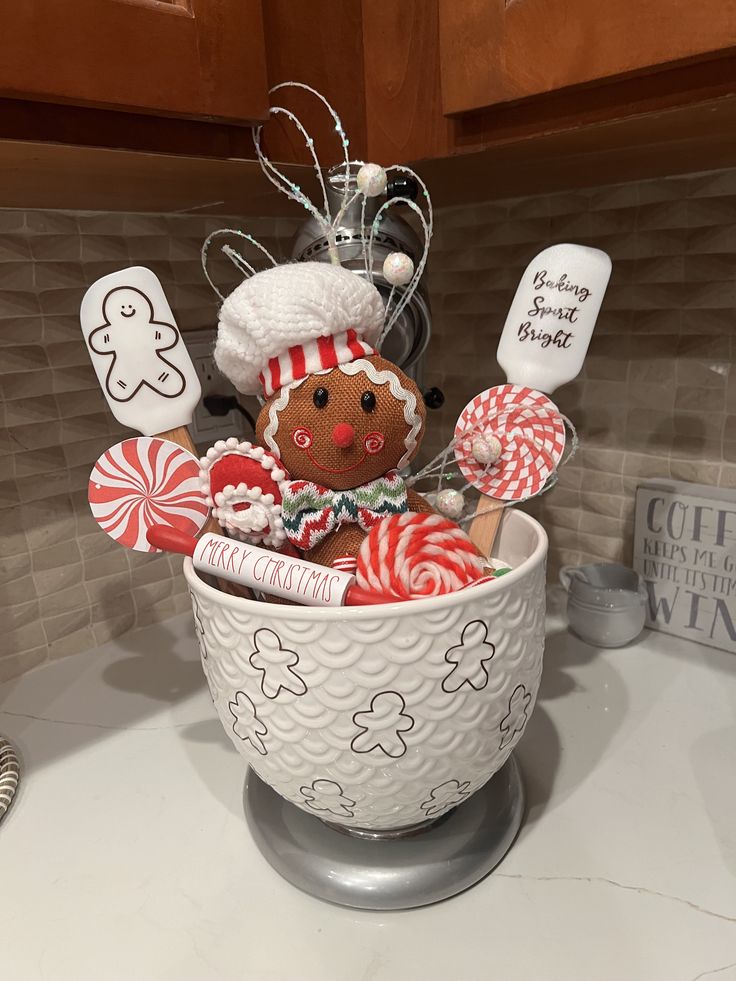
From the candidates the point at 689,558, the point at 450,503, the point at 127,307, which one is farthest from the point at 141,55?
the point at 689,558

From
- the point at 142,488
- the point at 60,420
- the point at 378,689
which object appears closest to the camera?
the point at 378,689

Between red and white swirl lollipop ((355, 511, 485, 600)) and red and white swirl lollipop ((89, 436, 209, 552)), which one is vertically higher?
red and white swirl lollipop ((89, 436, 209, 552))

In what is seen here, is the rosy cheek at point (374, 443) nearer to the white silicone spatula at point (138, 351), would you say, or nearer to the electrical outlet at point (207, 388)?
the white silicone spatula at point (138, 351)

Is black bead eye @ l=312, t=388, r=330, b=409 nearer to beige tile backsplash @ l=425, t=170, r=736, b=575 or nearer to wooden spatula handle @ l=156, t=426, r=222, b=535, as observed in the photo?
wooden spatula handle @ l=156, t=426, r=222, b=535

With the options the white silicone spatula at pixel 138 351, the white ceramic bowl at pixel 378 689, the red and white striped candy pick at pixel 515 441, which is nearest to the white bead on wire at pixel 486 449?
the red and white striped candy pick at pixel 515 441

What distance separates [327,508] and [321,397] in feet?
0.26

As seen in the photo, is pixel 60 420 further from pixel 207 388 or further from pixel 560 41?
pixel 560 41

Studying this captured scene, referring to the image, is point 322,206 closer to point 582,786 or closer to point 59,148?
point 59,148

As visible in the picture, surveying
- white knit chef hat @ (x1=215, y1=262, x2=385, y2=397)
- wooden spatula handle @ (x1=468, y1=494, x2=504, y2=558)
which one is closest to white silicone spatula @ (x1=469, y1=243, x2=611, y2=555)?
wooden spatula handle @ (x1=468, y1=494, x2=504, y2=558)

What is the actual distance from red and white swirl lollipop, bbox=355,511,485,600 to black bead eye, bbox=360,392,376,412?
0.07 metres

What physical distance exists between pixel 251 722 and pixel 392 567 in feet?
0.40

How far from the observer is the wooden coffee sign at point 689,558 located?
70cm

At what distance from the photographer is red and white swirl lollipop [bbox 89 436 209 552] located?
1.54ft

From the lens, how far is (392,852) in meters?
0.47
